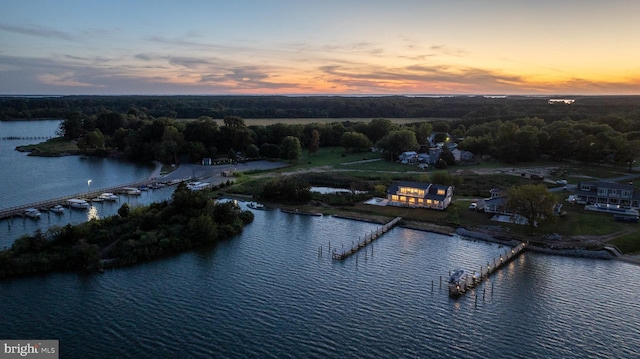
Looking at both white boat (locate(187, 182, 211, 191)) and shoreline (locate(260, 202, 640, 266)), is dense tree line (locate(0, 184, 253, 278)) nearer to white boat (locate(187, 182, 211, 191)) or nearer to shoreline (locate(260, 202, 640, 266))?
shoreline (locate(260, 202, 640, 266))

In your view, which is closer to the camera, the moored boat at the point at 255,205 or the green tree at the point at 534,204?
the green tree at the point at 534,204

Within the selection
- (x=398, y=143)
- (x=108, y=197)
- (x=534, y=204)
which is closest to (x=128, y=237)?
(x=108, y=197)

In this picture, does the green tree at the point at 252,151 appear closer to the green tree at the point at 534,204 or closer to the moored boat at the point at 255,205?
the moored boat at the point at 255,205

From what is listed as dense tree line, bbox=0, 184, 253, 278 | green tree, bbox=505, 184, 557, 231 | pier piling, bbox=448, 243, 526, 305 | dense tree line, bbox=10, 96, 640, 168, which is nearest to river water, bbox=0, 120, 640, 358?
pier piling, bbox=448, 243, 526, 305

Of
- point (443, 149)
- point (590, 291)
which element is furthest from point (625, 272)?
point (443, 149)

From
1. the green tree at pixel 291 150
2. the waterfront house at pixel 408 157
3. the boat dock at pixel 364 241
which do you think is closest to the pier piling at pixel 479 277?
the boat dock at pixel 364 241

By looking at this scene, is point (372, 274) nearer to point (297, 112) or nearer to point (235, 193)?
point (235, 193)
